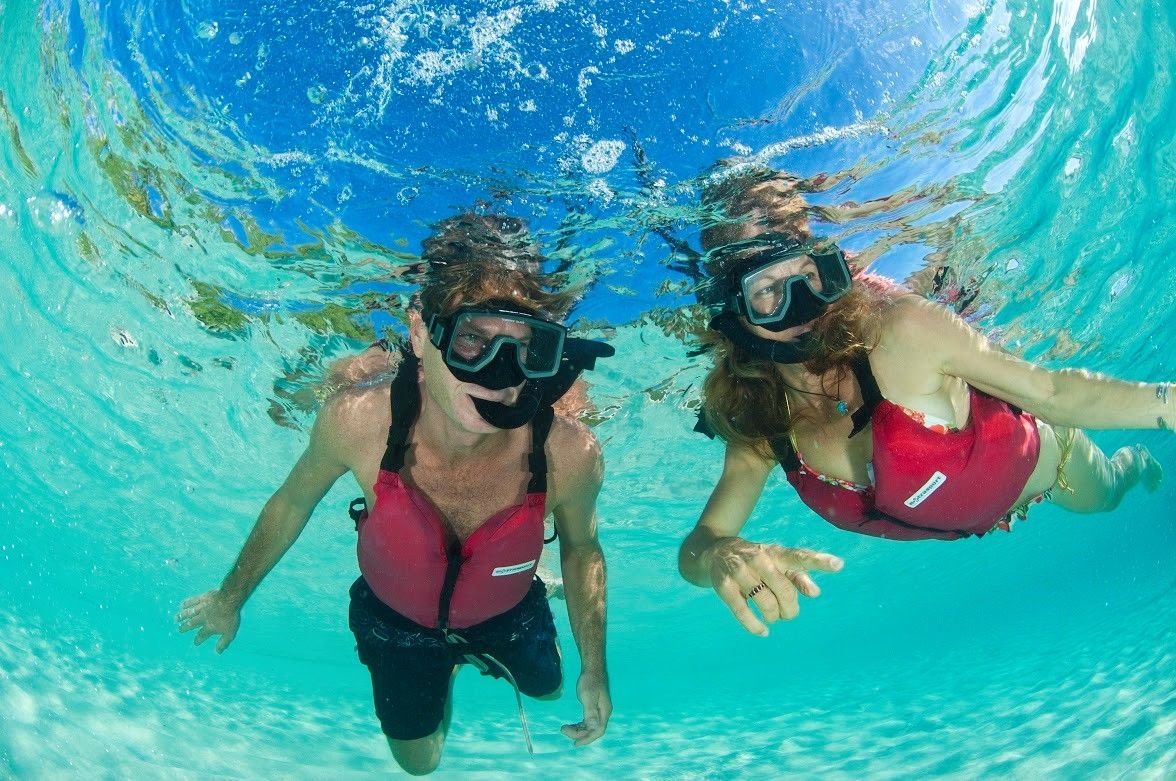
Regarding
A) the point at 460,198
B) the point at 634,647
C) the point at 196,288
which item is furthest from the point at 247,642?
the point at 460,198

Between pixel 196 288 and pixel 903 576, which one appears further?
pixel 903 576

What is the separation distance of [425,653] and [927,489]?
4626mm

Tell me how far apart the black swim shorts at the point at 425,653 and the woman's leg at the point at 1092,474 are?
208 inches

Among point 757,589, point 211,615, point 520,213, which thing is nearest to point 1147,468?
point 757,589

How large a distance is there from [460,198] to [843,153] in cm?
366

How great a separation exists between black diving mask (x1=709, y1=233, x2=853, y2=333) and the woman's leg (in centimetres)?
319

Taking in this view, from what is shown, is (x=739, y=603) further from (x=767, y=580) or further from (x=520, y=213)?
(x=520, y=213)

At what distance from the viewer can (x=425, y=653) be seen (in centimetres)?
625

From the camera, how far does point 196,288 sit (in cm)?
896

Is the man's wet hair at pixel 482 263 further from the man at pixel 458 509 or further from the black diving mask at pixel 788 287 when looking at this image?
the black diving mask at pixel 788 287

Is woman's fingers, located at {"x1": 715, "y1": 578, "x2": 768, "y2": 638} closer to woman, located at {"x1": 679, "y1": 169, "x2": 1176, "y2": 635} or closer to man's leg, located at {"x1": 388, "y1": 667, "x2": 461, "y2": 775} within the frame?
woman, located at {"x1": 679, "y1": 169, "x2": 1176, "y2": 635}

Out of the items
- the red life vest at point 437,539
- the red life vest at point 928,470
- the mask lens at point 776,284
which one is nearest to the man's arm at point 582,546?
the red life vest at point 437,539

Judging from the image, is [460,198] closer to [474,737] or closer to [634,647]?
[474,737]

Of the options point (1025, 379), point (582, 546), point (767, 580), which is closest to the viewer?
point (767, 580)
